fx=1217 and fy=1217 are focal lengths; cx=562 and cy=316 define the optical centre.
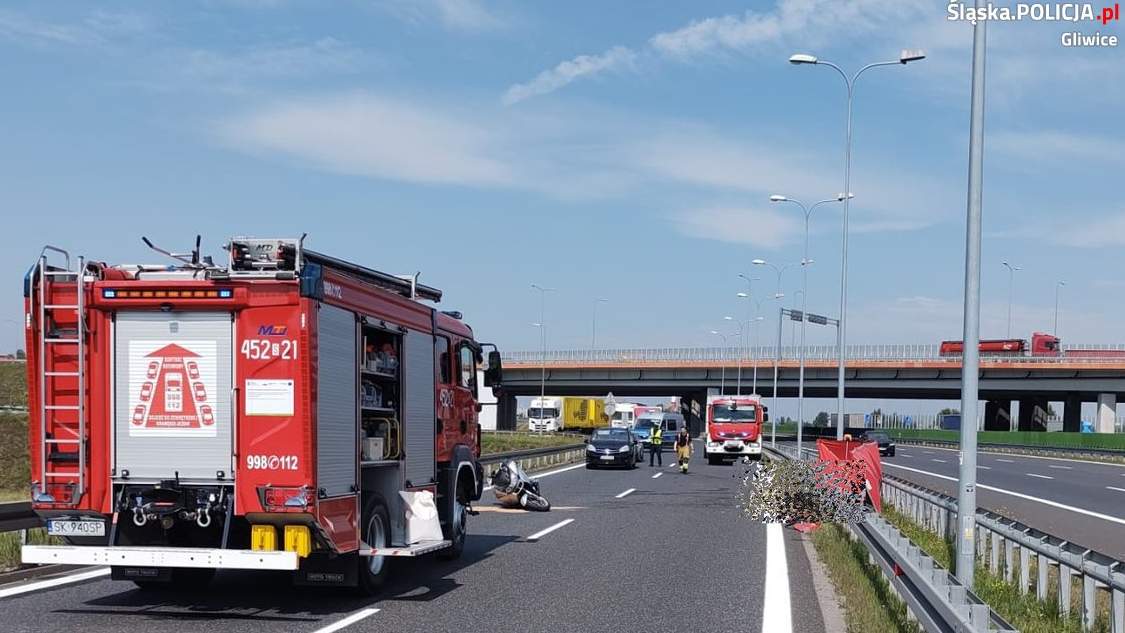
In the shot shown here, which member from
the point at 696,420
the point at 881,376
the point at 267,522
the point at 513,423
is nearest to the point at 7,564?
the point at 267,522

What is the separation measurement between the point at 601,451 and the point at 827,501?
878 inches

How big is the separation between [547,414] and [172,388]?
270ft

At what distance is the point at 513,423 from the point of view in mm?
108188

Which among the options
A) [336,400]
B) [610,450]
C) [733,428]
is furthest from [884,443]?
[336,400]

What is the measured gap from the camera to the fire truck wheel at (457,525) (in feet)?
45.9

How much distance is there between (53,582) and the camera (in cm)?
1196

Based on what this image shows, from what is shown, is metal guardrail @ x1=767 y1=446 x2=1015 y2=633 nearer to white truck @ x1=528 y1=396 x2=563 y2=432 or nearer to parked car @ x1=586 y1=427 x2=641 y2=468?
parked car @ x1=586 y1=427 x2=641 y2=468

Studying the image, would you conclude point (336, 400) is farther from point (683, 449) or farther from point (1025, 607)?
point (683, 449)

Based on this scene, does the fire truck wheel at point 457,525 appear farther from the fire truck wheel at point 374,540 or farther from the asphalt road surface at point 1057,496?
the asphalt road surface at point 1057,496

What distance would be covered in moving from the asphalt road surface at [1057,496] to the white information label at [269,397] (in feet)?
36.1

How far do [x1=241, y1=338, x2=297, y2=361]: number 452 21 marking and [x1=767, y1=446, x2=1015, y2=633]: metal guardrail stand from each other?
197 inches

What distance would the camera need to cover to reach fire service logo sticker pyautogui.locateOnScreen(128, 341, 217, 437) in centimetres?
1009

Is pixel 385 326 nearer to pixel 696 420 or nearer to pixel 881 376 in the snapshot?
pixel 881 376

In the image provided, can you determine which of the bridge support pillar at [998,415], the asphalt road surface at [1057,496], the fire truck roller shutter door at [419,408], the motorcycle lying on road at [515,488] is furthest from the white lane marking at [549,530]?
the bridge support pillar at [998,415]
